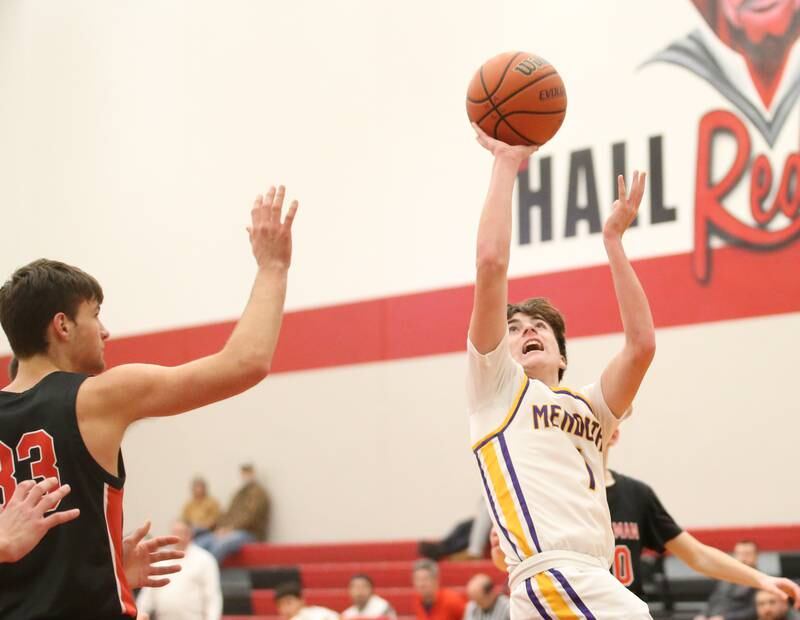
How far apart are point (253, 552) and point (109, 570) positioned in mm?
12097

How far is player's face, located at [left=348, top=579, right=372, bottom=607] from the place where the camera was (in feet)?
36.3

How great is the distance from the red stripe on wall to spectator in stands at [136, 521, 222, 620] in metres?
4.00

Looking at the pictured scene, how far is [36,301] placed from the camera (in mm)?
3117

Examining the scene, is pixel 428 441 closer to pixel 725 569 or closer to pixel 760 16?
pixel 760 16

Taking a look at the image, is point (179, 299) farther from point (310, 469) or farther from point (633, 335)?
point (633, 335)

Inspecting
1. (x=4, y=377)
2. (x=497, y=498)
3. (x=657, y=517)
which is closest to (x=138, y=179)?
(x=4, y=377)

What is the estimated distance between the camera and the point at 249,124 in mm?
16219

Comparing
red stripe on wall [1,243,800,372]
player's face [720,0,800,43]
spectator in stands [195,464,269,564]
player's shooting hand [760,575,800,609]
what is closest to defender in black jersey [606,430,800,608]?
player's shooting hand [760,575,800,609]

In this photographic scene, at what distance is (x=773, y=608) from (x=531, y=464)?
5771 millimetres

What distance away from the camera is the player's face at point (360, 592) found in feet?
36.3

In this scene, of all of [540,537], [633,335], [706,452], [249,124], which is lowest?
[706,452]

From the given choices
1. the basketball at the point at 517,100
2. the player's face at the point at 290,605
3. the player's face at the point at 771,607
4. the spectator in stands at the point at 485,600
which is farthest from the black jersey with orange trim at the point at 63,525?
the player's face at the point at 290,605

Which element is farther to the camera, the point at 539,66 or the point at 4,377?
the point at 4,377

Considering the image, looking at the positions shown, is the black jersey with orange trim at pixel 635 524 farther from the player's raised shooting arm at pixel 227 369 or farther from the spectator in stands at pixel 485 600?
the spectator in stands at pixel 485 600
